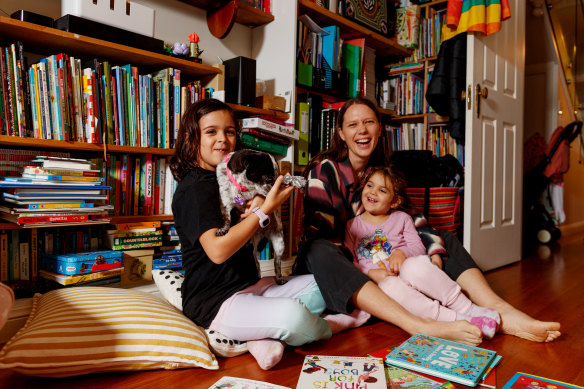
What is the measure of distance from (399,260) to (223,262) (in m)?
0.73

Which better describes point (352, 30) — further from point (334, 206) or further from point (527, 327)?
point (527, 327)

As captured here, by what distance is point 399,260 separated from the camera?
1.72 meters

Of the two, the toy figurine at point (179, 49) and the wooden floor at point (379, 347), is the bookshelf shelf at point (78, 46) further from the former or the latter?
the wooden floor at point (379, 347)

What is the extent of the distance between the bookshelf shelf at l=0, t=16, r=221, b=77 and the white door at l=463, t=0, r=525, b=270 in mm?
1634

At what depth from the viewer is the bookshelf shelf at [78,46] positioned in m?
1.58

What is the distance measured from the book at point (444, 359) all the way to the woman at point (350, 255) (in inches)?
3.0

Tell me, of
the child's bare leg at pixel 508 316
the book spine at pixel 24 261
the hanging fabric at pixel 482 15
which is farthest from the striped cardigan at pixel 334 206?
the hanging fabric at pixel 482 15

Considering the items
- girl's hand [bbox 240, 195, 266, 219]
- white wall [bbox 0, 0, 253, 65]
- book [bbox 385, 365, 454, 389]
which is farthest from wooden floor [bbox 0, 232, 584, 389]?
white wall [bbox 0, 0, 253, 65]

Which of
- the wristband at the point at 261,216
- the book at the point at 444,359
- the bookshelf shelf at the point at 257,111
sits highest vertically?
the bookshelf shelf at the point at 257,111

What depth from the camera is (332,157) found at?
2.04 m

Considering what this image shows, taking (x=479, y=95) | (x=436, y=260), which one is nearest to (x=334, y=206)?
(x=436, y=260)

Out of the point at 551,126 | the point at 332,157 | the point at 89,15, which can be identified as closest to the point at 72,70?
the point at 89,15

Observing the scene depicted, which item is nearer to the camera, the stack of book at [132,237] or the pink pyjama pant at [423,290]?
the pink pyjama pant at [423,290]

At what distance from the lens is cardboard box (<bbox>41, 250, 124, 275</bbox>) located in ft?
5.37
